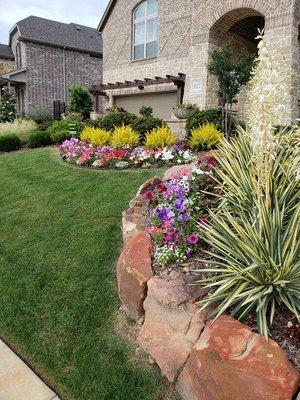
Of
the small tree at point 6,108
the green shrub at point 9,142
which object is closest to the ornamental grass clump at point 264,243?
the green shrub at point 9,142

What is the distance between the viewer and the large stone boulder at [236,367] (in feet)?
8.32

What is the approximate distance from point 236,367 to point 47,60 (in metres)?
29.6

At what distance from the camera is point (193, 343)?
10.2 feet

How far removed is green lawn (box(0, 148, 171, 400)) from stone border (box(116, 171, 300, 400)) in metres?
0.27

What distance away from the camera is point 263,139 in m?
2.95

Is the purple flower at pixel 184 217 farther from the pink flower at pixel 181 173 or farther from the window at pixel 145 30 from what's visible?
the window at pixel 145 30

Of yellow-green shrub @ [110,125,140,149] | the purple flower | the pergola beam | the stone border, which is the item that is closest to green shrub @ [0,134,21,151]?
yellow-green shrub @ [110,125,140,149]

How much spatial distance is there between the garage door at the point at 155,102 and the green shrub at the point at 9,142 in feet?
25.4

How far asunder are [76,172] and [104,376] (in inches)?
223

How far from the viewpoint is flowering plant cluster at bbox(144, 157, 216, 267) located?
154 inches

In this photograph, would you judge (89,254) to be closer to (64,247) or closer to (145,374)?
(64,247)

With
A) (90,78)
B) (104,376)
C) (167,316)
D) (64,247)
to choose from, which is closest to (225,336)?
(167,316)

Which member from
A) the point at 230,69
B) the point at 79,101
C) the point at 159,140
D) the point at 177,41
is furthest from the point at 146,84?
the point at 159,140

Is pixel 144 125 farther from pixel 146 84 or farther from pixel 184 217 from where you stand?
pixel 146 84
